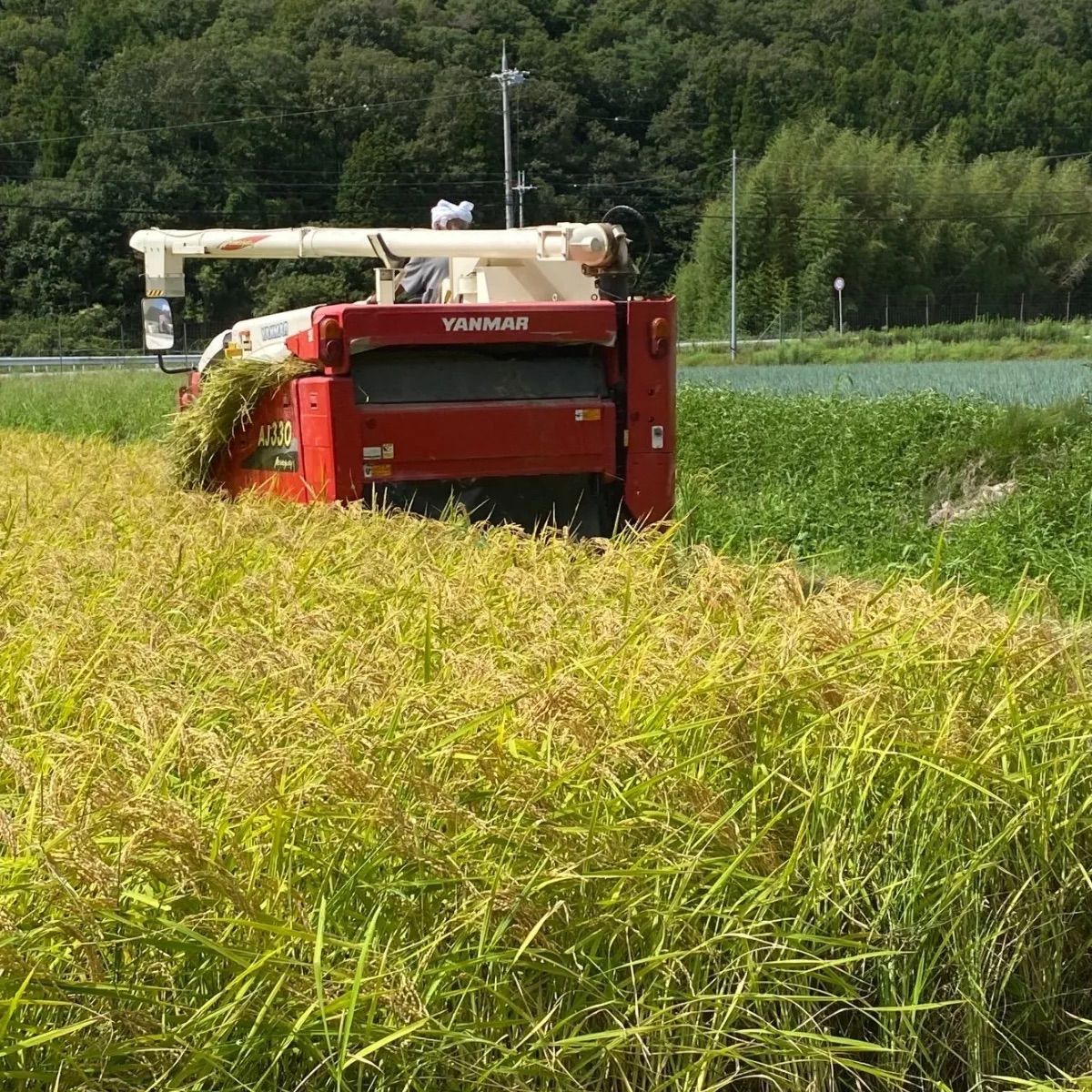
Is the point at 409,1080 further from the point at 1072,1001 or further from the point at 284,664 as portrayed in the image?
the point at 1072,1001

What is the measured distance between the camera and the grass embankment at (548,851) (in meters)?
2.02

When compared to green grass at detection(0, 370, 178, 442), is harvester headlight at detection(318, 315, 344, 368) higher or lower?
higher

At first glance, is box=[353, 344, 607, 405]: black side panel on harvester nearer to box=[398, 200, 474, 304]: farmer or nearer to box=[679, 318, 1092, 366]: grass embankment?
box=[398, 200, 474, 304]: farmer

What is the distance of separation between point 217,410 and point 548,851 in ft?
15.8

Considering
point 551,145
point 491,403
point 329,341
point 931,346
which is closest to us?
point 329,341

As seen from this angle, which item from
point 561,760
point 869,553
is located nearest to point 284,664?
point 561,760

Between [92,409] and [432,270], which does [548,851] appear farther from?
[92,409]

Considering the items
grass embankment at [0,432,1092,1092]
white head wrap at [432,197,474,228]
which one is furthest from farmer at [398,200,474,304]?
grass embankment at [0,432,1092,1092]

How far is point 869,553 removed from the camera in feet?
27.2

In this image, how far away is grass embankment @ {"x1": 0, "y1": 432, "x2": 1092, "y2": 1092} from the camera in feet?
6.62

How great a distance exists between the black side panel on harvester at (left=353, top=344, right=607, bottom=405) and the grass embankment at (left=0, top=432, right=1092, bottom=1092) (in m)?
2.80

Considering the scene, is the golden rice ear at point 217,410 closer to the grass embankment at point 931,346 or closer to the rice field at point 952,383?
the rice field at point 952,383

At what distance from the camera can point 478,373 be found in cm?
643

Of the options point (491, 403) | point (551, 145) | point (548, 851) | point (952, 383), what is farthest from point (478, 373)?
point (551, 145)
